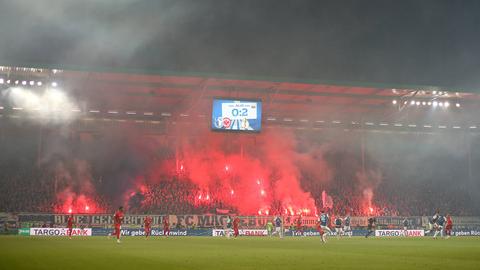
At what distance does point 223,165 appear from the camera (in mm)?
61938

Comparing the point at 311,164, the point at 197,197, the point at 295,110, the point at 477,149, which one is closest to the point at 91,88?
the point at 197,197

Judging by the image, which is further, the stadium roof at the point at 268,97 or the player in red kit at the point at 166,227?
the stadium roof at the point at 268,97

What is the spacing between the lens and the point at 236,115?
4803 centimetres

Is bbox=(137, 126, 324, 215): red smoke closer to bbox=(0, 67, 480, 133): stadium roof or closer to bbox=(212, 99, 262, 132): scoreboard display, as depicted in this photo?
bbox=(0, 67, 480, 133): stadium roof

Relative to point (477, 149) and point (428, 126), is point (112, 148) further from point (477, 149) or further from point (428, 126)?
point (477, 149)

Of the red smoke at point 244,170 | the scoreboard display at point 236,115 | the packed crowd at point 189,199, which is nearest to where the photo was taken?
the scoreboard display at point 236,115

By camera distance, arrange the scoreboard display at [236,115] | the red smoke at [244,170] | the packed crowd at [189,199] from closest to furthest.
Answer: the scoreboard display at [236,115] < the packed crowd at [189,199] < the red smoke at [244,170]

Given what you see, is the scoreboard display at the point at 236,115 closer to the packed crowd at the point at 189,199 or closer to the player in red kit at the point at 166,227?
the player in red kit at the point at 166,227

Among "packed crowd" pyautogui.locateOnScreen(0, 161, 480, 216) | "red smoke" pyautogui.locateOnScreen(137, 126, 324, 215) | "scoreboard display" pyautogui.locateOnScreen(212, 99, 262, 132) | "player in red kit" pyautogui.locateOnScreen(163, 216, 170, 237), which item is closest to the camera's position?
"player in red kit" pyautogui.locateOnScreen(163, 216, 170, 237)

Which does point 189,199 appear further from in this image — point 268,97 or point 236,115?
point 236,115

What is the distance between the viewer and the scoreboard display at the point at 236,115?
47.8 m

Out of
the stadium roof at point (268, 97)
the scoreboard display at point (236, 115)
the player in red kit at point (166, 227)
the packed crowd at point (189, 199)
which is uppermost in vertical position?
the stadium roof at point (268, 97)

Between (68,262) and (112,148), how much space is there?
45147mm

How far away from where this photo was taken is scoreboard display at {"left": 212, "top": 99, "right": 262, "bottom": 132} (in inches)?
1882
